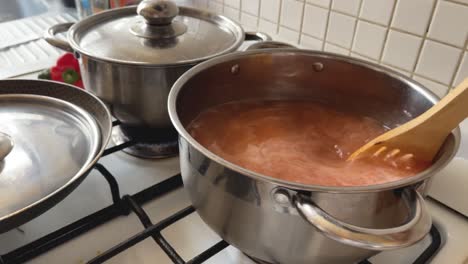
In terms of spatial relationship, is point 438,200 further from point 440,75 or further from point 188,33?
point 188,33

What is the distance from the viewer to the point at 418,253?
0.49 meters

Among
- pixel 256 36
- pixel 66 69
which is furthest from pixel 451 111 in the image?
pixel 66 69

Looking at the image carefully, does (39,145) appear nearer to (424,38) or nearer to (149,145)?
(149,145)

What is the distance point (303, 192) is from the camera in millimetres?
316

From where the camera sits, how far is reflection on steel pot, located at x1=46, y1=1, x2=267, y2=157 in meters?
0.54

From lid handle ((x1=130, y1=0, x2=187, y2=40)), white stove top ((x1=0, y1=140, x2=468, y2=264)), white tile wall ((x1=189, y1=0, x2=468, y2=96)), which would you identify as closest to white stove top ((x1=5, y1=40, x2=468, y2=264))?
white stove top ((x1=0, y1=140, x2=468, y2=264))

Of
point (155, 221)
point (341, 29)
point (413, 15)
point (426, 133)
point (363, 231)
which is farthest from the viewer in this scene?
point (341, 29)

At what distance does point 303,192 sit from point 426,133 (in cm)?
18

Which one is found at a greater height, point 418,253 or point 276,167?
point 276,167

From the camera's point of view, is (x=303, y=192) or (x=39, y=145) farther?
(x=39, y=145)

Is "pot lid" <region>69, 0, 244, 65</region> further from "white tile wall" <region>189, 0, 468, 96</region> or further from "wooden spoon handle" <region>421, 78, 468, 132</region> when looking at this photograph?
"wooden spoon handle" <region>421, 78, 468, 132</region>

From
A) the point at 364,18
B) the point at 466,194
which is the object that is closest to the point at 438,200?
the point at 466,194

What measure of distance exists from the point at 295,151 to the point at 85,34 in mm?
384

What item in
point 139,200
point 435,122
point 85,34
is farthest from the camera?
point 85,34
